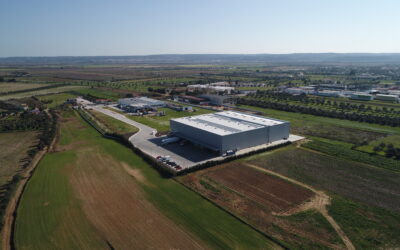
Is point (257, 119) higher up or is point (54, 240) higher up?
point (257, 119)

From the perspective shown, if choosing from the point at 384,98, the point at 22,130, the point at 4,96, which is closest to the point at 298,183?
the point at 22,130

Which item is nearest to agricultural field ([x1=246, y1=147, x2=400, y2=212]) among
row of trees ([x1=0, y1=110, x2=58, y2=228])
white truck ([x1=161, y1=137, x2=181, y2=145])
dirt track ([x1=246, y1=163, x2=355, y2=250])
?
dirt track ([x1=246, y1=163, x2=355, y2=250])

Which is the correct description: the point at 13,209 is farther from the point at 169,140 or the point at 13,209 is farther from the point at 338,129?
the point at 338,129

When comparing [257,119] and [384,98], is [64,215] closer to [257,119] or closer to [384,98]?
[257,119]

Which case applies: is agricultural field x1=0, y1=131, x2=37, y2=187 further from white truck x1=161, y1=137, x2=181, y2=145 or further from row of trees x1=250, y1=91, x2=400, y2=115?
row of trees x1=250, y1=91, x2=400, y2=115

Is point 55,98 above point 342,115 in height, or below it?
above

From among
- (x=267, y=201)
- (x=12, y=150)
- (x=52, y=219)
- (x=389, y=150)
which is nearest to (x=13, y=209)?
(x=52, y=219)
